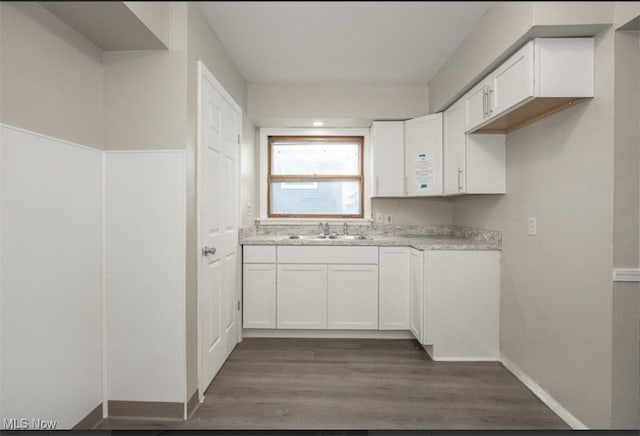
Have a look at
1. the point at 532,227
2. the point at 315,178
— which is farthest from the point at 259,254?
the point at 532,227

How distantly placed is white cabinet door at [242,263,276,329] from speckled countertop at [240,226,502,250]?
22cm

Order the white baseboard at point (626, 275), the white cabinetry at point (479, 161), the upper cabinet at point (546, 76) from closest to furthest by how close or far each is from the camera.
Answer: the white baseboard at point (626, 275) → the upper cabinet at point (546, 76) → the white cabinetry at point (479, 161)

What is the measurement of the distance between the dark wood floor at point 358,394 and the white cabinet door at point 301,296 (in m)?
0.22

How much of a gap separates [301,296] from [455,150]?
5.21ft

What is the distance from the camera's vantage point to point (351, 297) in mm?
2408

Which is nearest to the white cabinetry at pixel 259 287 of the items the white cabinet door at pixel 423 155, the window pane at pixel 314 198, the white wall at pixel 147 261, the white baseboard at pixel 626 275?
the window pane at pixel 314 198

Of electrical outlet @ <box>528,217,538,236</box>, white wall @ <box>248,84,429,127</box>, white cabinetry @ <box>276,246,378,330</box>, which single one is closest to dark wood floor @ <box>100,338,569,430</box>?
white cabinetry @ <box>276,246,378,330</box>

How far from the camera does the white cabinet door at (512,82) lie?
1.36m

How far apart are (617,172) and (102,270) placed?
2207mm

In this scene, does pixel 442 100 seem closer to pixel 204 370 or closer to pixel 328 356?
pixel 328 356

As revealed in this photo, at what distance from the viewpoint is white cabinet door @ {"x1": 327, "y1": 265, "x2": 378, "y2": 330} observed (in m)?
2.40

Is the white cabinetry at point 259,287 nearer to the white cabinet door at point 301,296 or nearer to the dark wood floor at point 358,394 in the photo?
the white cabinet door at point 301,296

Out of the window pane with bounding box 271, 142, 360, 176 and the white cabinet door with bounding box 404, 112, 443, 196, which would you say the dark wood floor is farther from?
the window pane with bounding box 271, 142, 360, 176

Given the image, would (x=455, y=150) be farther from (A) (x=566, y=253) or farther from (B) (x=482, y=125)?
(A) (x=566, y=253)
